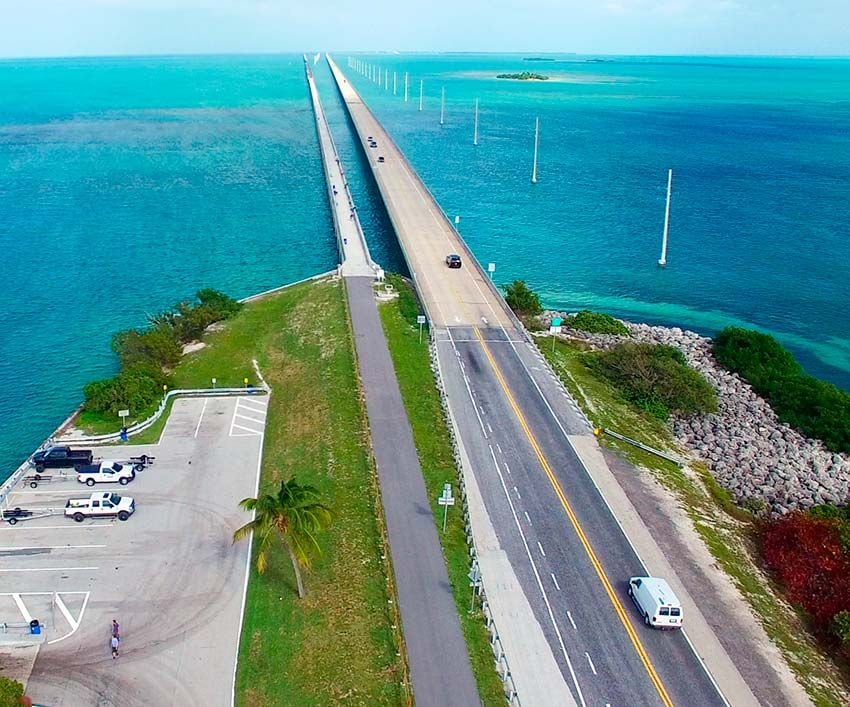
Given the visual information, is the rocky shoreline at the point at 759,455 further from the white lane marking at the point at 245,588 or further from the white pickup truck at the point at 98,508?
the white pickup truck at the point at 98,508

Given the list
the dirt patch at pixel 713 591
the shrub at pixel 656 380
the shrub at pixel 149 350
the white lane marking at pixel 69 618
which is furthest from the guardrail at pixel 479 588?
the shrub at pixel 149 350

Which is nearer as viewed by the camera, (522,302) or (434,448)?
(434,448)

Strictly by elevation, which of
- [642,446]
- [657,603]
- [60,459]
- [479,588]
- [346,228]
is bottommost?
[60,459]

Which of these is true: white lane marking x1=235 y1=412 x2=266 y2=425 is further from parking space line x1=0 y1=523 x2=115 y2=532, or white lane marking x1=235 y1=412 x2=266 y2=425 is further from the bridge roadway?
the bridge roadway

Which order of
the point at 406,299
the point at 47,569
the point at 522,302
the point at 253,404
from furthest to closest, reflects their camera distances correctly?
the point at 522,302, the point at 406,299, the point at 253,404, the point at 47,569

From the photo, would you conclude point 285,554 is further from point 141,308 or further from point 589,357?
point 141,308

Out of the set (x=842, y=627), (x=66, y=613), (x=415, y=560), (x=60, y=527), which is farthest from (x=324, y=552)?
(x=842, y=627)

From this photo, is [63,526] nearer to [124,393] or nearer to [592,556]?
[124,393]
